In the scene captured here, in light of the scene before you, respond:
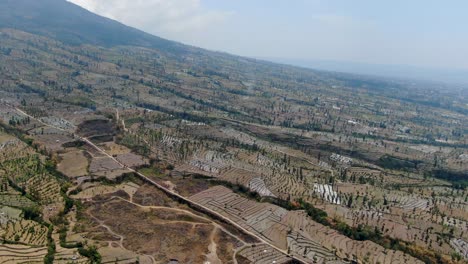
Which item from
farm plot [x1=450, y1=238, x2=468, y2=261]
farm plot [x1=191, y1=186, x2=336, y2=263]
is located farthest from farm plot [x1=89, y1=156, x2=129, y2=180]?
farm plot [x1=450, y1=238, x2=468, y2=261]

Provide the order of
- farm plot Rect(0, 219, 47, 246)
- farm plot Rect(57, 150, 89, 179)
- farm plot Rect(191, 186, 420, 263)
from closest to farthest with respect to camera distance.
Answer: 1. farm plot Rect(0, 219, 47, 246)
2. farm plot Rect(191, 186, 420, 263)
3. farm plot Rect(57, 150, 89, 179)

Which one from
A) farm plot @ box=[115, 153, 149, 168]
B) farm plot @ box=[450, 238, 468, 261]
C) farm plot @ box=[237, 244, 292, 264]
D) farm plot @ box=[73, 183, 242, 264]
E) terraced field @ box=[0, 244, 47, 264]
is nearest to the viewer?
terraced field @ box=[0, 244, 47, 264]

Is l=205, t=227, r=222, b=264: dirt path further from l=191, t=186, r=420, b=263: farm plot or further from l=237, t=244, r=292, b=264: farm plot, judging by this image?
l=191, t=186, r=420, b=263: farm plot

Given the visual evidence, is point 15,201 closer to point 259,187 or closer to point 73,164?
point 73,164

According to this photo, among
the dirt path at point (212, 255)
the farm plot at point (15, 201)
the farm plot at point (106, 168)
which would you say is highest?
the farm plot at point (106, 168)

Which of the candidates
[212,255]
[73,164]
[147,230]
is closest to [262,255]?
[212,255]

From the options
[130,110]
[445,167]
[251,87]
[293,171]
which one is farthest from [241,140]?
[251,87]

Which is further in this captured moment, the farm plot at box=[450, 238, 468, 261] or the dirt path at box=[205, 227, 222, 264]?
the farm plot at box=[450, 238, 468, 261]

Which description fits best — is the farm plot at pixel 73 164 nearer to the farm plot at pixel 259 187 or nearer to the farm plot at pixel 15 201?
the farm plot at pixel 15 201

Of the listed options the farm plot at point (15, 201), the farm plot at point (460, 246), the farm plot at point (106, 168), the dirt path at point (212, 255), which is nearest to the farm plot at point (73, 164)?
the farm plot at point (106, 168)

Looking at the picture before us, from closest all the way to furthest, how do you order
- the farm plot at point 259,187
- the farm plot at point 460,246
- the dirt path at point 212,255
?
the dirt path at point 212,255 → the farm plot at point 460,246 → the farm plot at point 259,187

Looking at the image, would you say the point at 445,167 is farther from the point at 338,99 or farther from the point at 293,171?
the point at 338,99
